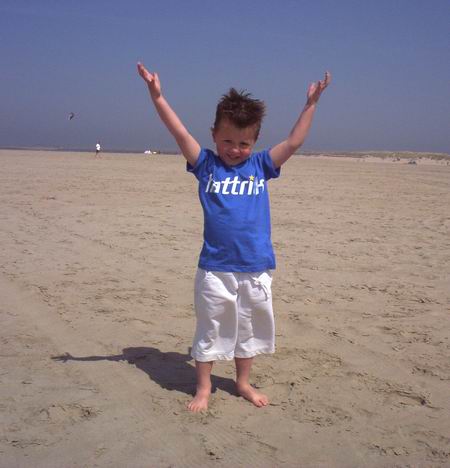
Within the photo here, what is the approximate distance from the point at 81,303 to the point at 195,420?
6.36 feet

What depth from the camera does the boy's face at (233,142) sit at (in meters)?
2.60

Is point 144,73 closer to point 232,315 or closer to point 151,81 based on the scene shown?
point 151,81

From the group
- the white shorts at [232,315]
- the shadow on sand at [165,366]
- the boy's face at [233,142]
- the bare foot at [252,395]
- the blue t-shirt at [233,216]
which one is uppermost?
the boy's face at [233,142]

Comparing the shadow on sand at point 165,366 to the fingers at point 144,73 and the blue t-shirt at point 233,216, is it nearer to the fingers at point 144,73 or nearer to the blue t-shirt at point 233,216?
the blue t-shirt at point 233,216

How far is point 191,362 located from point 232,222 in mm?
1163

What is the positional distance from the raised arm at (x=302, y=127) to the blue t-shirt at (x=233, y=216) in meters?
0.13

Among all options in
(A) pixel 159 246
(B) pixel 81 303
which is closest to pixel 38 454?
(B) pixel 81 303

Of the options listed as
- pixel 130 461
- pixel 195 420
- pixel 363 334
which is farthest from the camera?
pixel 363 334

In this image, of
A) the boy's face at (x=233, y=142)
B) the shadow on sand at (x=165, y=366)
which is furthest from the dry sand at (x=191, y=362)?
the boy's face at (x=233, y=142)

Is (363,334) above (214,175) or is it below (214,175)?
below

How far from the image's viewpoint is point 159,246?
633 centimetres

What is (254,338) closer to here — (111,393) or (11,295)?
(111,393)

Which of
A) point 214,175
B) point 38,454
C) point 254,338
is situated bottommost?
point 38,454

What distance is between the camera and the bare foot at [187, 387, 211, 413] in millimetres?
2705
